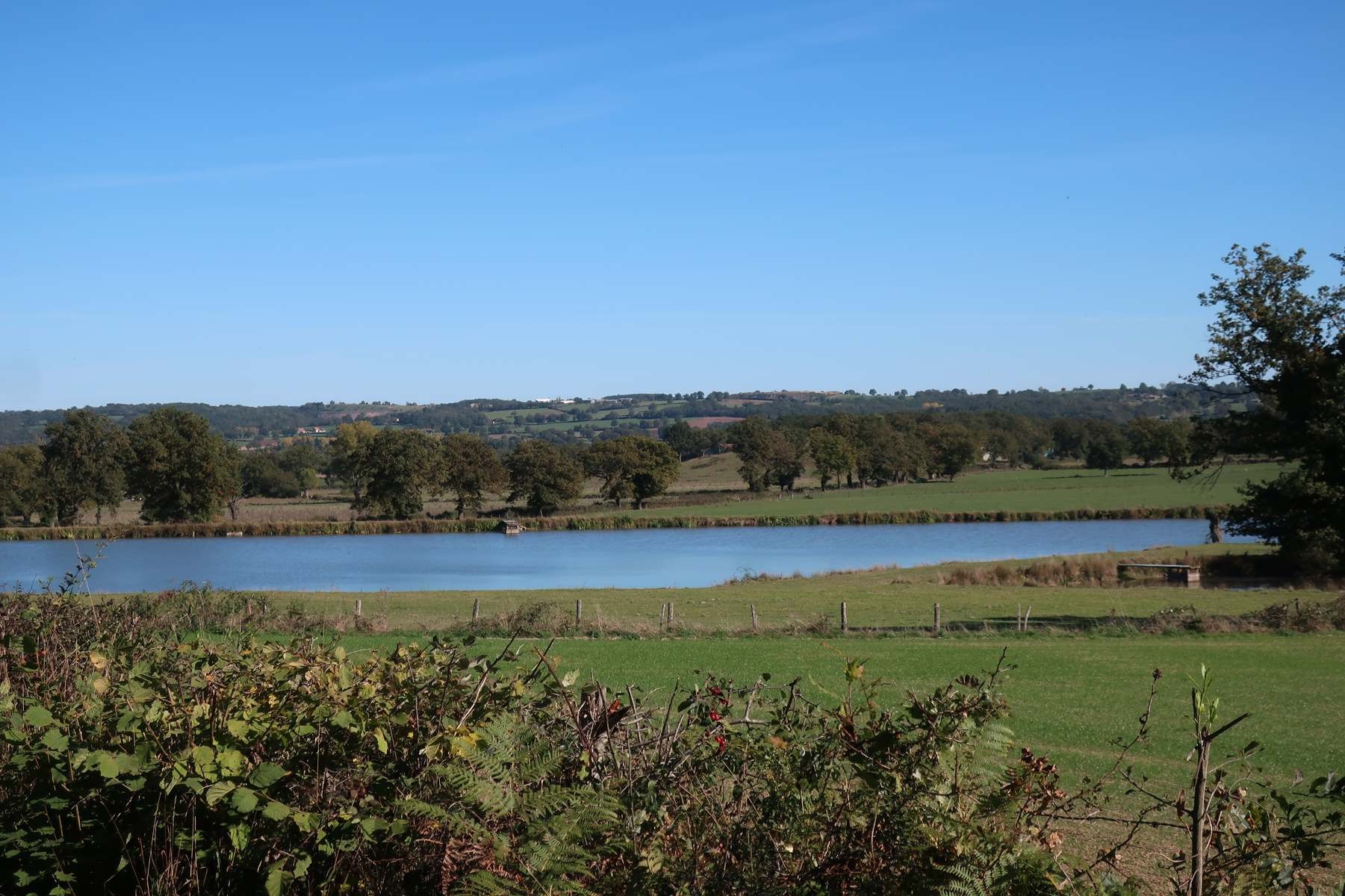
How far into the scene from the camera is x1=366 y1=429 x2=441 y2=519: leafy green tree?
103 meters

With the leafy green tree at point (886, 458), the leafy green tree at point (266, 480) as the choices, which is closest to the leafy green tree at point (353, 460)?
the leafy green tree at point (266, 480)

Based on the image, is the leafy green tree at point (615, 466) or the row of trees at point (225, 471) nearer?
the row of trees at point (225, 471)

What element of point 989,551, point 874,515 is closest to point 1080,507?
point 874,515

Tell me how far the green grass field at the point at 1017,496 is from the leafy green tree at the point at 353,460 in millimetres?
26670

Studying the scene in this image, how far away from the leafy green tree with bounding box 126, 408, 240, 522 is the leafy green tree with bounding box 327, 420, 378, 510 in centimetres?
1207

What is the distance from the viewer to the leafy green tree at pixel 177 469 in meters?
95.2

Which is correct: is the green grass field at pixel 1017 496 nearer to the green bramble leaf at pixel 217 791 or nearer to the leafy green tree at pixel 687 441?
the leafy green tree at pixel 687 441

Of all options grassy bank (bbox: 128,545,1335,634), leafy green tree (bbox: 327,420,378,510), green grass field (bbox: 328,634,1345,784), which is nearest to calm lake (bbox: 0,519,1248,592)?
grassy bank (bbox: 128,545,1335,634)

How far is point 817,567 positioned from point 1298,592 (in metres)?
25.1

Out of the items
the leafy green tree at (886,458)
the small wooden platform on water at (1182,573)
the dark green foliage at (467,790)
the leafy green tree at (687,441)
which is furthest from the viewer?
the leafy green tree at (687,441)

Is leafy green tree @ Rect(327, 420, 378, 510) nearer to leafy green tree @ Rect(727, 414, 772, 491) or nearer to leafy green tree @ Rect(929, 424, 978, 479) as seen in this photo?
leafy green tree @ Rect(727, 414, 772, 491)

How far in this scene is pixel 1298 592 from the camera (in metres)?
41.4

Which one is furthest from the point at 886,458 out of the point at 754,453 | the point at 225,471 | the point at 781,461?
the point at 225,471

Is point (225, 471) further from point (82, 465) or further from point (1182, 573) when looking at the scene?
point (1182, 573)
